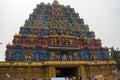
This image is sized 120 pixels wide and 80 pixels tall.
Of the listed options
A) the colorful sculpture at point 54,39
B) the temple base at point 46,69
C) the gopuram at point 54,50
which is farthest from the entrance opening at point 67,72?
the colorful sculpture at point 54,39

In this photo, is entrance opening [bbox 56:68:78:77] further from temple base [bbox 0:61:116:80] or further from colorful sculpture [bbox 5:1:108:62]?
colorful sculpture [bbox 5:1:108:62]

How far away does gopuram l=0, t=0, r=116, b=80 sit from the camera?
37281mm

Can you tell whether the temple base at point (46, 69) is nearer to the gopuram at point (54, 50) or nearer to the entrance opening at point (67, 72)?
the gopuram at point (54, 50)

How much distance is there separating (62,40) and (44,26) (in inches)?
227

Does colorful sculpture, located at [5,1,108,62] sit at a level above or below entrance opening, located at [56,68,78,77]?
above

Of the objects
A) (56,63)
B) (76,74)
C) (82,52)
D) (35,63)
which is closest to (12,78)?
(35,63)

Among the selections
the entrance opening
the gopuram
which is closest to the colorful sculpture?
the gopuram

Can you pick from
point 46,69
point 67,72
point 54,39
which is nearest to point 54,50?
point 54,39

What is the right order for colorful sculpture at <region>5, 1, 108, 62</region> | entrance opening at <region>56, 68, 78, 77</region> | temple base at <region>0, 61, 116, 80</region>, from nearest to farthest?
temple base at <region>0, 61, 116, 80</region>, colorful sculpture at <region>5, 1, 108, 62</region>, entrance opening at <region>56, 68, 78, 77</region>

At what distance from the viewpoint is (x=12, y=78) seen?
1412 inches

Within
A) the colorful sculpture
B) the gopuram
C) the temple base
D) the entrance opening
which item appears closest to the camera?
the temple base

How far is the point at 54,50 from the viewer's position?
4088 centimetres

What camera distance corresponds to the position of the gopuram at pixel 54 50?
122 ft

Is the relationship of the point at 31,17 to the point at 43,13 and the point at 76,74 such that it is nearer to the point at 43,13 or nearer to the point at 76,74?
the point at 43,13
